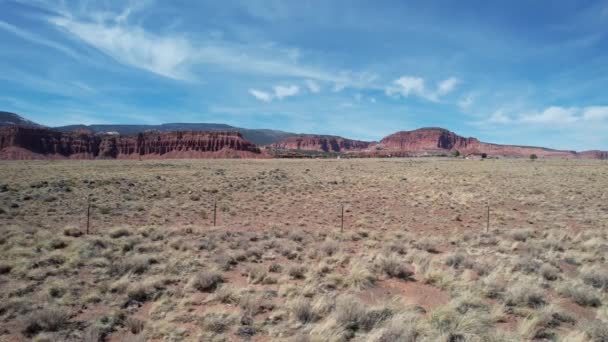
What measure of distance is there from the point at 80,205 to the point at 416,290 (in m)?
17.4

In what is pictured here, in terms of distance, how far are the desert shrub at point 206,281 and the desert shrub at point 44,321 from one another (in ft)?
7.85

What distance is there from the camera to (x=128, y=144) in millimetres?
143875

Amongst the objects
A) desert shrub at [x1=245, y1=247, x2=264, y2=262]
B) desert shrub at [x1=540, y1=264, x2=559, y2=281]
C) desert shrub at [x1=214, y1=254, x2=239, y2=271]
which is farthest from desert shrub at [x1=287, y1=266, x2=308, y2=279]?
desert shrub at [x1=540, y1=264, x2=559, y2=281]

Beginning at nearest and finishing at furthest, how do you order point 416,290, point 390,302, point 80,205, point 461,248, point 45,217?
point 390,302 → point 416,290 → point 461,248 → point 45,217 → point 80,205

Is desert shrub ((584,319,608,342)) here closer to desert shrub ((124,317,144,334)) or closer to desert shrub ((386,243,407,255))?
desert shrub ((386,243,407,255))

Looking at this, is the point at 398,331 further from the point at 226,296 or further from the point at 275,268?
the point at 275,268

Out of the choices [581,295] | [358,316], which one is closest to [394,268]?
[358,316]

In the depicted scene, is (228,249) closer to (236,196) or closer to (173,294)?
(173,294)

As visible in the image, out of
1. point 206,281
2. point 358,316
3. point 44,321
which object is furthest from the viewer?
point 206,281

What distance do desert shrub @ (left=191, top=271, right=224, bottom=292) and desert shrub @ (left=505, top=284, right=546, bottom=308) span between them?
6236 mm

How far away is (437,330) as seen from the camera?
5.16 m

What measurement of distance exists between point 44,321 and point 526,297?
8925 millimetres

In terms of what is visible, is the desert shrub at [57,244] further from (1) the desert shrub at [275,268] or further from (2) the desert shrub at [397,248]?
(2) the desert shrub at [397,248]

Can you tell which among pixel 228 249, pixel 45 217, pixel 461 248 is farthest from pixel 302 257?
pixel 45 217
